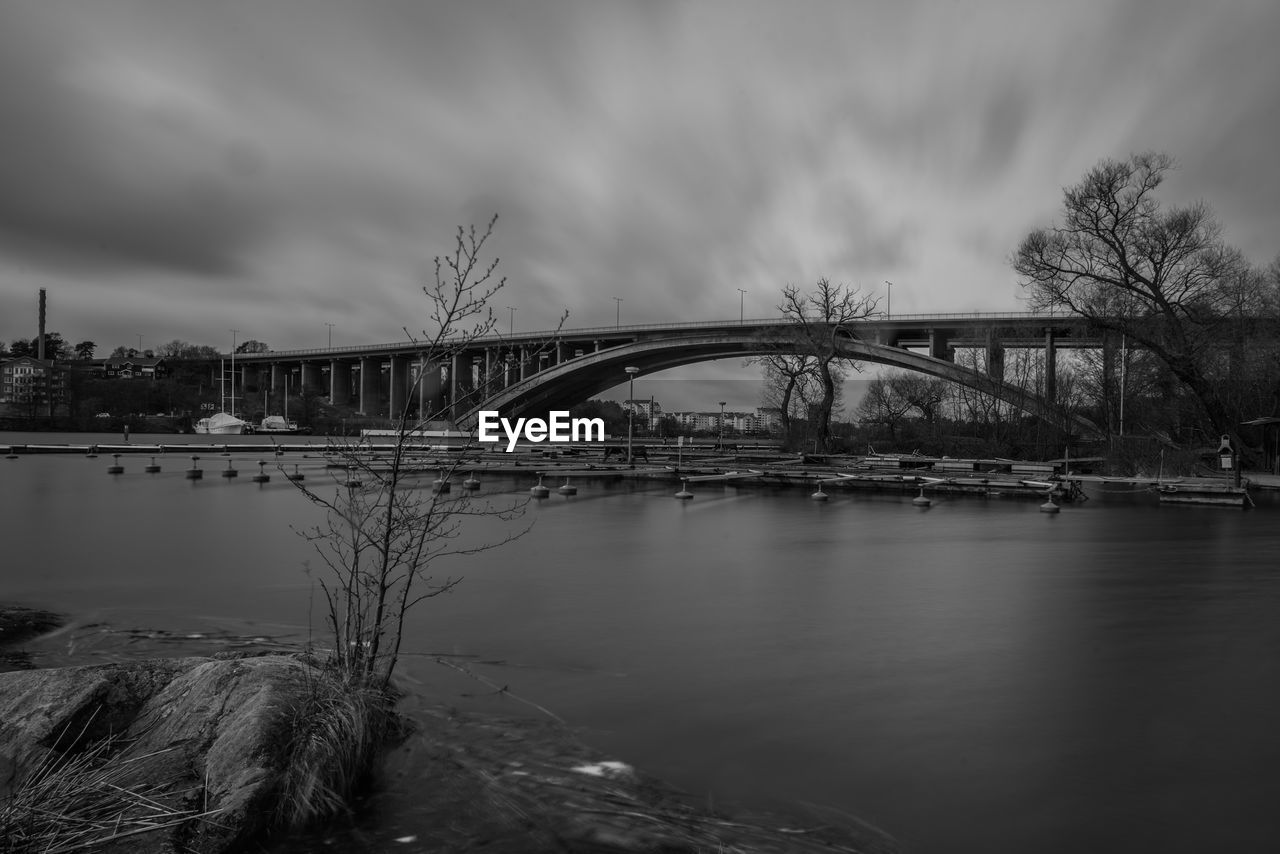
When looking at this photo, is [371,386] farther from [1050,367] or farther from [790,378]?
[1050,367]

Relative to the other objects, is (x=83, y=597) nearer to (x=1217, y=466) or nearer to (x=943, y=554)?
(x=943, y=554)

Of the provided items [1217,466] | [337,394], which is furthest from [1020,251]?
[337,394]

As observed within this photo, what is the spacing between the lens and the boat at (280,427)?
94.3 metres

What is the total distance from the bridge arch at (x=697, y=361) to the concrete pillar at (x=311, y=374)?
36.3 meters

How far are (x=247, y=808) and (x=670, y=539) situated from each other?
12.7 m

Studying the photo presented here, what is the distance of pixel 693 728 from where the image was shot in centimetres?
603

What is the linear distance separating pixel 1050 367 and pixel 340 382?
82.3 meters

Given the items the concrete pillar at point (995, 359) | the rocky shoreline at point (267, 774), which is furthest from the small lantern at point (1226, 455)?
the rocky shoreline at point (267, 774)

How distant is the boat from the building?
120 feet

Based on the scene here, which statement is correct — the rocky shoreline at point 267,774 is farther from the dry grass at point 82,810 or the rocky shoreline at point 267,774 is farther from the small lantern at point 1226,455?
the small lantern at point 1226,455

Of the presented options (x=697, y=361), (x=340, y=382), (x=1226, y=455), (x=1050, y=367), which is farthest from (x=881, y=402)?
(x=340, y=382)

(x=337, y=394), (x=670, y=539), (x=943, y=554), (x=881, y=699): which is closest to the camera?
(x=881, y=699)

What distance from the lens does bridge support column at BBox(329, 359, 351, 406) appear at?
3889 inches

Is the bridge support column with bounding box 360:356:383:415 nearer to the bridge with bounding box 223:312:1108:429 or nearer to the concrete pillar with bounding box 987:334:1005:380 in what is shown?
the bridge with bounding box 223:312:1108:429
